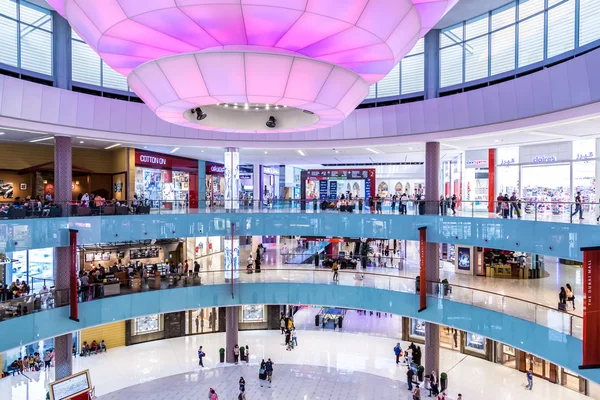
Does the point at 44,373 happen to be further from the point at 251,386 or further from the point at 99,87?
the point at 99,87

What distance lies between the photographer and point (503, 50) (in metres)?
22.0

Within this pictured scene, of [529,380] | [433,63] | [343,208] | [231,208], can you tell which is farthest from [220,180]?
[529,380]

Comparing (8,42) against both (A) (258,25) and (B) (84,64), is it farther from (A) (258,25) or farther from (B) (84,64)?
(A) (258,25)

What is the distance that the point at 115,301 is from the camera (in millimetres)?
22344

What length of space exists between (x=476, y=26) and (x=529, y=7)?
10.9ft

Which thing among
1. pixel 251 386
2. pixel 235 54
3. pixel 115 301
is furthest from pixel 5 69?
pixel 251 386

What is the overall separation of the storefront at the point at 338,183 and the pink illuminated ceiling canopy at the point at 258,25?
2642 cm

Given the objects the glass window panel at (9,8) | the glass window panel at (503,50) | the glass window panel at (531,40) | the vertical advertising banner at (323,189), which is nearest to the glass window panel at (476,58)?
the glass window panel at (503,50)

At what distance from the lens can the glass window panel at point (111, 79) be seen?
24797mm

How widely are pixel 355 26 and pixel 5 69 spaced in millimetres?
19347

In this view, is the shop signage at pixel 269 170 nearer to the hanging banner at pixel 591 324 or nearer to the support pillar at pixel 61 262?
the support pillar at pixel 61 262

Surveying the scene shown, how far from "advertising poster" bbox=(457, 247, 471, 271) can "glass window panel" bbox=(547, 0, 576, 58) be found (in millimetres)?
13837

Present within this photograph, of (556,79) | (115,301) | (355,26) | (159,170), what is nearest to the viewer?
(355,26)

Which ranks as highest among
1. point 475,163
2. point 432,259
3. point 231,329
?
point 475,163
